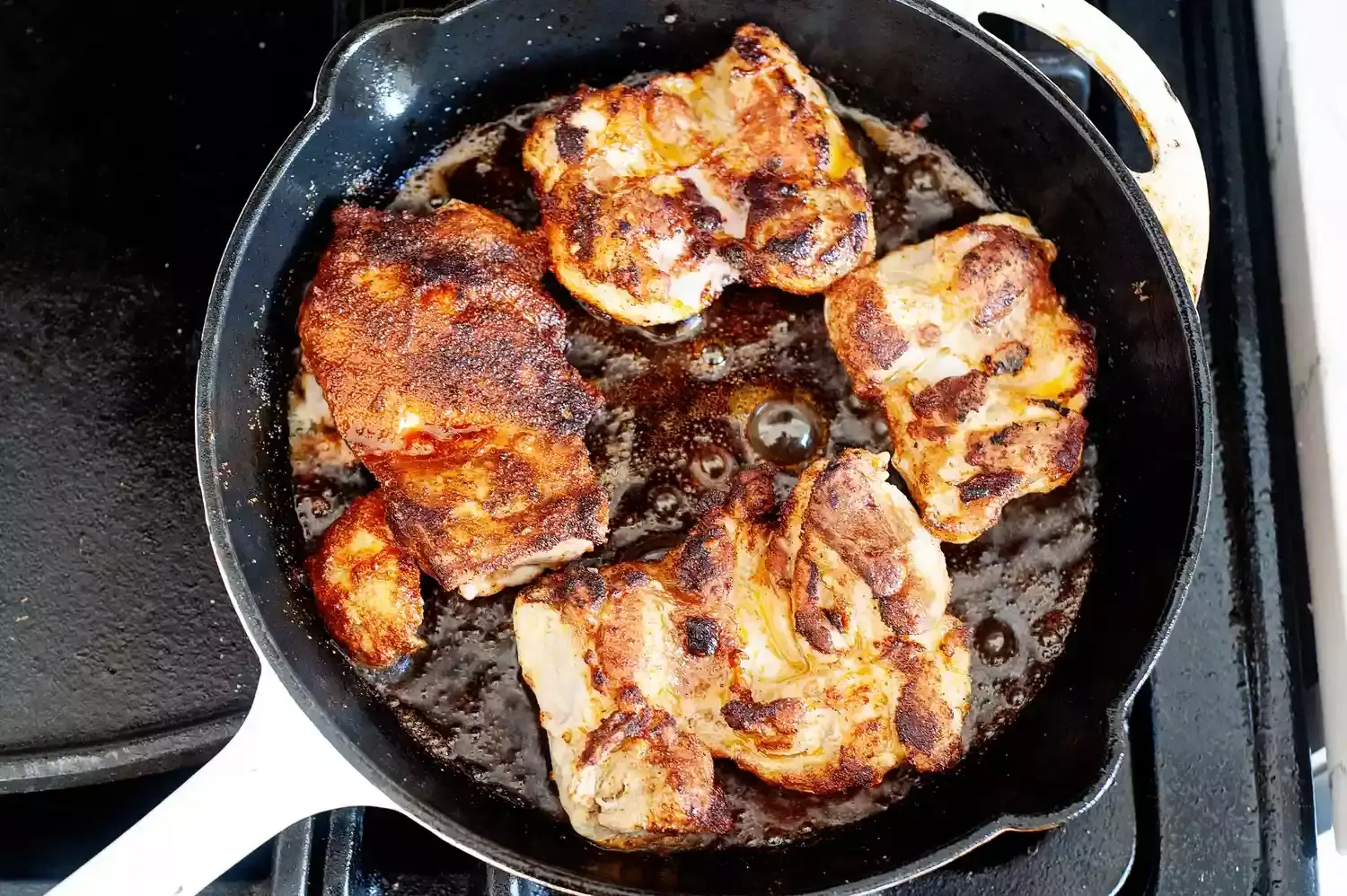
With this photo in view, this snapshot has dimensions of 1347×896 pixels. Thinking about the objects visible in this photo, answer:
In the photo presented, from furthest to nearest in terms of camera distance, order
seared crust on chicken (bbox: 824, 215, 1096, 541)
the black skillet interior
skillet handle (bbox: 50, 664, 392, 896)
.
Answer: seared crust on chicken (bbox: 824, 215, 1096, 541), the black skillet interior, skillet handle (bbox: 50, 664, 392, 896)

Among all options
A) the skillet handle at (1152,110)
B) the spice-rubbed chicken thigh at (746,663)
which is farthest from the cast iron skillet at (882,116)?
the spice-rubbed chicken thigh at (746,663)

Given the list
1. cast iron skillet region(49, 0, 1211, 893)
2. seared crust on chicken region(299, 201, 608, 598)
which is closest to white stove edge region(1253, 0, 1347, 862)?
cast iron skillet region(49, 0, 1211, 893)

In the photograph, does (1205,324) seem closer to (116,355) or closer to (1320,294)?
(1320,294)

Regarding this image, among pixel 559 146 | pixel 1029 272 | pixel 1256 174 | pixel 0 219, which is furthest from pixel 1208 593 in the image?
pixel 0 219

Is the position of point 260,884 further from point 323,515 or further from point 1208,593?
point 1208,593

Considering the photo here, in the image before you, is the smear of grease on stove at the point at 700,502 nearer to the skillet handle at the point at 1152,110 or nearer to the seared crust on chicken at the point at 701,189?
the seared crust on chicken at the point at 701,189

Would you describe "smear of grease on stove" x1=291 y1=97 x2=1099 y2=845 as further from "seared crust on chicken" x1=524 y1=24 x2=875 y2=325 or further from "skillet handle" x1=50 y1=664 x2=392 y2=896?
"skillet handle" x1=50 y1=664 x2=392 y2=896
